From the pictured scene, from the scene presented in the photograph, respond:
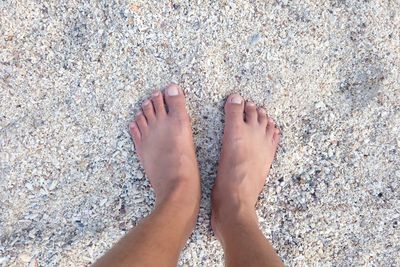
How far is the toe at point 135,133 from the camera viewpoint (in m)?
1.86

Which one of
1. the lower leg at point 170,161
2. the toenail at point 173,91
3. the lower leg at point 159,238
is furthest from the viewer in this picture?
the toenail at point 173,91

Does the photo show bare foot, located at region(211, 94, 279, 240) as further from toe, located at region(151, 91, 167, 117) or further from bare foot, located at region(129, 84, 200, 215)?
toe, located at region(151, 91, 167, 117)

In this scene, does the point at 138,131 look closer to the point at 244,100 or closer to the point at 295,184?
the point at 244,100

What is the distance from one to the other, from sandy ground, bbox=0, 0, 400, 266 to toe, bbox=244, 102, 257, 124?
0.03 metres

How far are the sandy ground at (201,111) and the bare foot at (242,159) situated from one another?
4 centimetres

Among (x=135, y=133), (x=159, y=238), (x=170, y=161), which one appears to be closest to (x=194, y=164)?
(x=170, y=161)

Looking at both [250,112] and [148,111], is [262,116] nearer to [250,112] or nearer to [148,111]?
[250,112]

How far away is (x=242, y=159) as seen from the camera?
75.6 inches

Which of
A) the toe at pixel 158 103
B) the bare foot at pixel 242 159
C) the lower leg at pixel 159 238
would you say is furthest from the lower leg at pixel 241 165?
the toe at pixel 158 103

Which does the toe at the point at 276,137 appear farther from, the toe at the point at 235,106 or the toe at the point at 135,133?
the toe at the point at 135,133

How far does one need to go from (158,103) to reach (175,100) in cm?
7

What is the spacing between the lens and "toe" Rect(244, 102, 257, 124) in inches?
74.2

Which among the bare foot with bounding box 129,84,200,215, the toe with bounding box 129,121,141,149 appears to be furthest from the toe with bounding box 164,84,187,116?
the toe with bounding box 129,121,141,149

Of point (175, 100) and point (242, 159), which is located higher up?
point (175, 100)
